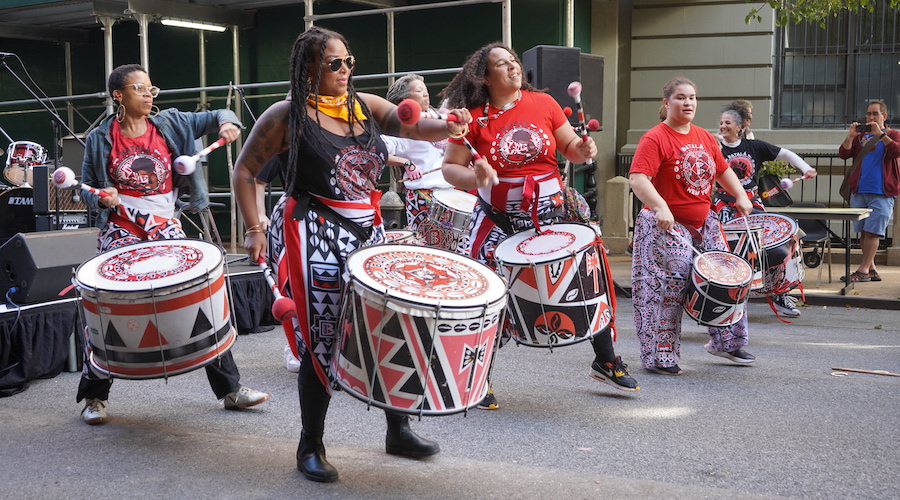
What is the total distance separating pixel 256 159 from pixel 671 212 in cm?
280

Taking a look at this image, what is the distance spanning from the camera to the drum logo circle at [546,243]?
4527mm

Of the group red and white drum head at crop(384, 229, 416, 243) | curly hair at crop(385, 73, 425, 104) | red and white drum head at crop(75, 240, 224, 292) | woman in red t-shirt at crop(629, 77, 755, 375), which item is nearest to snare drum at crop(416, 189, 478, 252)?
red and white drum head at crop(384, 229, 416, 243)

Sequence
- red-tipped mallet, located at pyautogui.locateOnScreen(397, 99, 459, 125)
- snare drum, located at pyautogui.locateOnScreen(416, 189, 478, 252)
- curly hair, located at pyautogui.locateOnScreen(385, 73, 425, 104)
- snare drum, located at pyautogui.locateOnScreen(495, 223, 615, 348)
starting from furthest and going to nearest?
curly hair, located at pyautogui.locateOnScreen(385, 73, 425, 104) → snare drum, located at pyautogui.locateOnScreen(416, 189, 478, 252) → snare drum, located at pyautogui.locateOnScreen(495, 223, 615, 348) → red-tipped mallet, located at pyautogui.locateOnScreen(397, 99, 459, 125)

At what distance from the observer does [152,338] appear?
4.09 metres

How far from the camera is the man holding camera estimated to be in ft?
34.1

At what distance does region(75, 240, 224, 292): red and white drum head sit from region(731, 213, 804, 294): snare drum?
4348 millimetres

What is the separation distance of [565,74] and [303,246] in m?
5.49

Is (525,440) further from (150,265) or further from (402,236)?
(402,236)

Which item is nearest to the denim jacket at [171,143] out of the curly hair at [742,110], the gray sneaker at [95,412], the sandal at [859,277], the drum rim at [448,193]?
the gray sneaker at [95,412]

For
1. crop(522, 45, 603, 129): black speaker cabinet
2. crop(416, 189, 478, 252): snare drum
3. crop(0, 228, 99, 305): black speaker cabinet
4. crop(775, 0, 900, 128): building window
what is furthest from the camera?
crop(775, 0, 900, 128): building window

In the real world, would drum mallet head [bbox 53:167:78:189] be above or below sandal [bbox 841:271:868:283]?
above

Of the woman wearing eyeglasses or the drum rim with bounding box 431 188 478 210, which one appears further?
the drum rim with bounding box 431 188 478 210

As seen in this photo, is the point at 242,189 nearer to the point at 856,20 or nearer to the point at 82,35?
the point at 856,20

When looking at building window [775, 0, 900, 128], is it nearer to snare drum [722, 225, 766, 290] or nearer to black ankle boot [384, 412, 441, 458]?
snare drum [722, 225, 766, 290]
